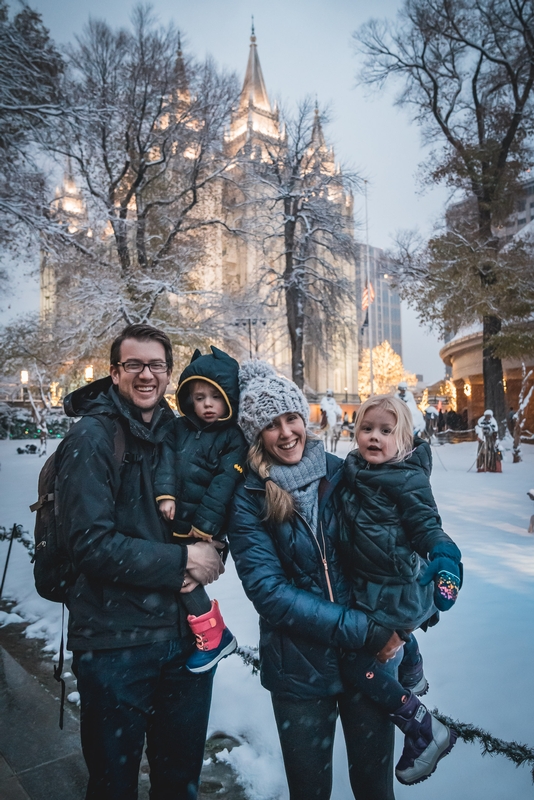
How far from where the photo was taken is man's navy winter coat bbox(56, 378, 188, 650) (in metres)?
1.89

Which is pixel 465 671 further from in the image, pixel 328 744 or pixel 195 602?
pixel 195 602

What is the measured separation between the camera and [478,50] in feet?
64.9

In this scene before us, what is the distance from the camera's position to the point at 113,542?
6.18 feet

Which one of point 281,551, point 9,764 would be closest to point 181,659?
point 281,551

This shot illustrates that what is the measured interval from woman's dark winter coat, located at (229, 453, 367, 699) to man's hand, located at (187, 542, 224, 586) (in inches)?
3.9

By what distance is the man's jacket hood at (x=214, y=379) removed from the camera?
2430 millimetres

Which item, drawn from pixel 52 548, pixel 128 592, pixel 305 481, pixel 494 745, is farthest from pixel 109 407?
pixel 494 745

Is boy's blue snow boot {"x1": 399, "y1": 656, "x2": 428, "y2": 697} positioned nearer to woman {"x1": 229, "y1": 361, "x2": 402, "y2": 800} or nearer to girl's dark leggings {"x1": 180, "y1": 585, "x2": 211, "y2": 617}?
woman {"x1": 229, "y1": 361, "x2": 402, "y2": 800}

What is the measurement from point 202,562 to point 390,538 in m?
0.78

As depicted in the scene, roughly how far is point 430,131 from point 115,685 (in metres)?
24.4

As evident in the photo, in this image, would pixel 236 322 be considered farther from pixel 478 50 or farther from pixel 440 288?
pixel 478 50

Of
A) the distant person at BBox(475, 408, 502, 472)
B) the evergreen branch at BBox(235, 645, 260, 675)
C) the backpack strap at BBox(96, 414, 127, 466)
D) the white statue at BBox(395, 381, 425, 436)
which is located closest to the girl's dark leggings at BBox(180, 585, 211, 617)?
the backpack strap at BBox(96, 414, 127, 466)

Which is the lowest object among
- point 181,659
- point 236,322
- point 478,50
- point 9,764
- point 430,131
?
point 9,764

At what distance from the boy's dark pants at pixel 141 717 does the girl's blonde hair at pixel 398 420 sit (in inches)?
48.8
